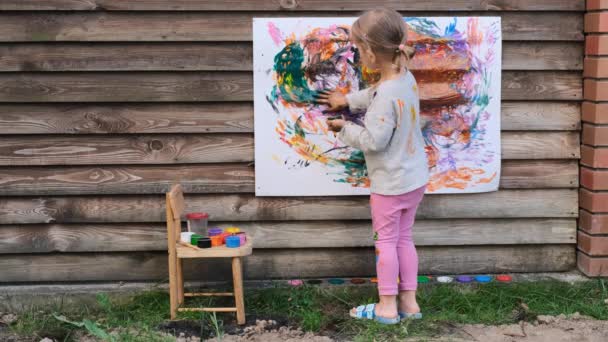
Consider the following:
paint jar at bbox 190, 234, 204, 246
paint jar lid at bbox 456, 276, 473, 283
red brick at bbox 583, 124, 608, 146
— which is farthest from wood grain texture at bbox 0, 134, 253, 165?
red brick at bbox 583, 124, 608, 146

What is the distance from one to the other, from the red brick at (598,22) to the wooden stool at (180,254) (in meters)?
2.26

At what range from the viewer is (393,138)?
13.3 feet

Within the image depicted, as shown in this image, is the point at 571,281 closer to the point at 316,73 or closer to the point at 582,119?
the point at 582,119

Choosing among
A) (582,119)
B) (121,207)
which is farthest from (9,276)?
(582,119)

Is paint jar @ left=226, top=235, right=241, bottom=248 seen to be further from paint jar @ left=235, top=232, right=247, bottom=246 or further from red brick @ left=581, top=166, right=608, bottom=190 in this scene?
red brick @ left=581, top=166, right=608, bottom=190

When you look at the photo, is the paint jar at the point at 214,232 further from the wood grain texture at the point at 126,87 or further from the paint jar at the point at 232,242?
the wood grain texture at the point at 126,87

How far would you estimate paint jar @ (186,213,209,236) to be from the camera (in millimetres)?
4438

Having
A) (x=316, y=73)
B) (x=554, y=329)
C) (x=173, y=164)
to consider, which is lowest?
(x=554, y=329)

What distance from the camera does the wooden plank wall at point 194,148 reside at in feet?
14.8

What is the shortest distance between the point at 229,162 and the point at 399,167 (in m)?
1.09

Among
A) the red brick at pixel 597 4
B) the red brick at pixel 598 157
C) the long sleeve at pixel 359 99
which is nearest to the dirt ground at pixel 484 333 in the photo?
the red brick at pixel 598 157

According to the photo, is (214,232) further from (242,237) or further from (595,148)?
(595,148)

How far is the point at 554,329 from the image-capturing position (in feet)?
14.0

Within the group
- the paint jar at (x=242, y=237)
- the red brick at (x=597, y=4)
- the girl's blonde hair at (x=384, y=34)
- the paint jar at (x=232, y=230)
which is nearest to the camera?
the girl's blonde hair at (x=384, y=34)
